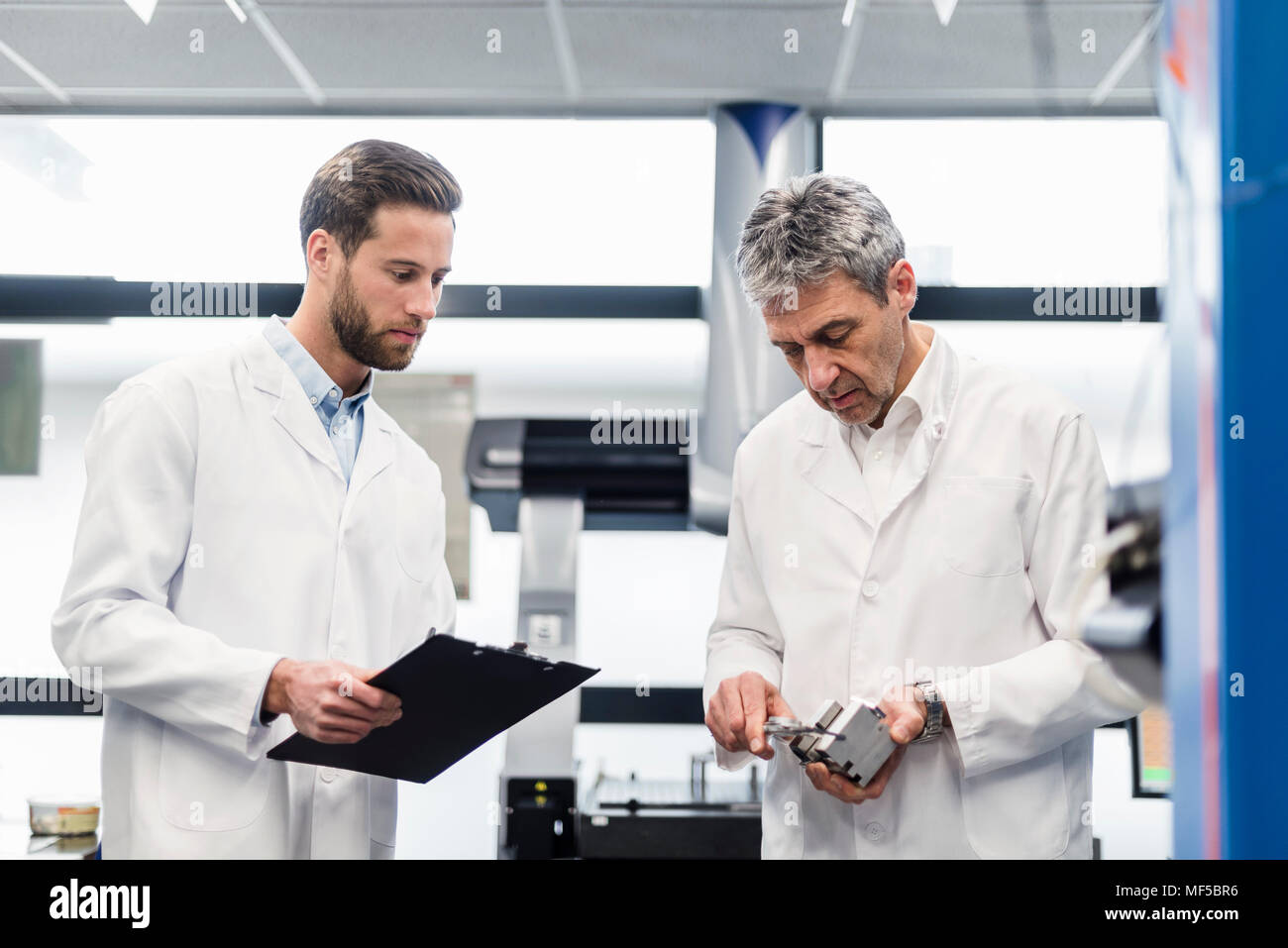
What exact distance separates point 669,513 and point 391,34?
53.0 inches

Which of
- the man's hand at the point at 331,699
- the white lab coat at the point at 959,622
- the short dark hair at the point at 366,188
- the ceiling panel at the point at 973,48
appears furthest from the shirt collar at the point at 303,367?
the ceiling panel at the point at 973,48

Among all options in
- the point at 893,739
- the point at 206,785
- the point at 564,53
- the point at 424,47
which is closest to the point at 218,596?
the point at 206,785

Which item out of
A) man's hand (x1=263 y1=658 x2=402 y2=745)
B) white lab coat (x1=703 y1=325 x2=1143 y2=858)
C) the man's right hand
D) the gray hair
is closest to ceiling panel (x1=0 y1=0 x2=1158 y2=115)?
the gray hair

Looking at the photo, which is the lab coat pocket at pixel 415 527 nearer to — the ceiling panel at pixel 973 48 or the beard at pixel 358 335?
the beard at pixel 358 335

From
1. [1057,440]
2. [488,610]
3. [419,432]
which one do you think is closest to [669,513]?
[488,610]

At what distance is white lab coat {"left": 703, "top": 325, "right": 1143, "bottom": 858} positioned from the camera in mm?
1190

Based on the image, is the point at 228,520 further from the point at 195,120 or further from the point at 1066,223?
the point at 1066,223

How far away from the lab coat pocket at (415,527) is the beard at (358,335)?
17 cm

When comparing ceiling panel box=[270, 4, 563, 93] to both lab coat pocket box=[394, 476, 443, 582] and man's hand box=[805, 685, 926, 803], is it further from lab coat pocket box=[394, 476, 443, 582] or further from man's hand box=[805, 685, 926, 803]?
man's hand box=[805, 685, 926, 803]

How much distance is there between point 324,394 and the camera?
1.34m

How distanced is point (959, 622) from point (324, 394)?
87 centimetres

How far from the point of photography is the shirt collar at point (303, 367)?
1334mm
